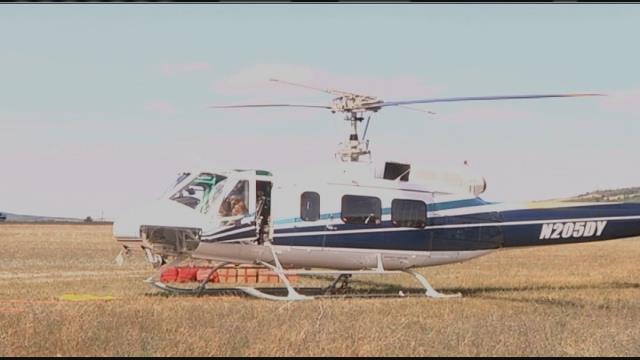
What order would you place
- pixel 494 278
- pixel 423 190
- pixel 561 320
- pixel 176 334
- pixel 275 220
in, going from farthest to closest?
pixel 494 278 → pixel 423 190 → pixel 275 220 → pixel 561 320 → pixel 176 334

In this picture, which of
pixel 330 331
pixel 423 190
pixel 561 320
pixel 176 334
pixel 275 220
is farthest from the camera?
pixel 423 190

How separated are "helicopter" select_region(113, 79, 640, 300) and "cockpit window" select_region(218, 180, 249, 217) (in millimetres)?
19

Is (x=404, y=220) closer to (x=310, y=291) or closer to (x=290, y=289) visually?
(x=290, y=289)

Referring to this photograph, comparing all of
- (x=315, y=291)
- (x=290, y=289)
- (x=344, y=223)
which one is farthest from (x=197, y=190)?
(x=315, y=291)

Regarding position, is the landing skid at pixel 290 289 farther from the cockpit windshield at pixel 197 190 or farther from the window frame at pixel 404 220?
the cockpit windshield at pixel 197 190

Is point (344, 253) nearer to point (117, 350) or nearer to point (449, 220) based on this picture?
point (449, 220)

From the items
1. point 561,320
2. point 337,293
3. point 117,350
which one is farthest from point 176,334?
point 337,293

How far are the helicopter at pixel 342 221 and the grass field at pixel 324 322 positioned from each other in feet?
3.64

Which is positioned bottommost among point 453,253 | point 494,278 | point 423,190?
point 494,278

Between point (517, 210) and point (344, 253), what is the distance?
428 cm

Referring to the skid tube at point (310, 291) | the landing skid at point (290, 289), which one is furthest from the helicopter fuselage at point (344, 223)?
the skid tube at point (310, 291)

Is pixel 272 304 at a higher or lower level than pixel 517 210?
lower

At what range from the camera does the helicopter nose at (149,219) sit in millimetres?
14703

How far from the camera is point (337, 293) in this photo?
58.1 ft
